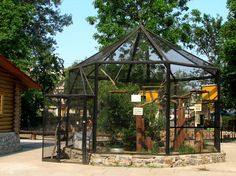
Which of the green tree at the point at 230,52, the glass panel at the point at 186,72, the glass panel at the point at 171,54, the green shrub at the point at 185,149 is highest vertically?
the green tree at the point at 230,52

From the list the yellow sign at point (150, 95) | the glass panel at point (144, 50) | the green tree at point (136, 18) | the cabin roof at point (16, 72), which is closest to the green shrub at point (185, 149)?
the yellow sign at point (150, 95)

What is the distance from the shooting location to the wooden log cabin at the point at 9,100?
62.1 ft

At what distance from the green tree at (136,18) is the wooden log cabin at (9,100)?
37.2 feet

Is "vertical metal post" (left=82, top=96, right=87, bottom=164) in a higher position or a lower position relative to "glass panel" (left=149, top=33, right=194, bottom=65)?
lower

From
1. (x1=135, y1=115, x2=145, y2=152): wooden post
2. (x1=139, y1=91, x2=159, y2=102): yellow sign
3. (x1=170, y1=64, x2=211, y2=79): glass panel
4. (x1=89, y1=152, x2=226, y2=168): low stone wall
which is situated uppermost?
(x1=170, y1=64, x2=211, y2=79): glass panel

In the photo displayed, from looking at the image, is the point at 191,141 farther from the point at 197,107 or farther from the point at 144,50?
the point at 144,50

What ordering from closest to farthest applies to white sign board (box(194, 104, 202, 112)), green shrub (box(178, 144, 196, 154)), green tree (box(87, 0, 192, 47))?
1. green shrub (box(178, 144, 196, 154))
2. white sign board (box(194, 104, 202, 112))
3. green tree (box(87, 0, 192, 47))

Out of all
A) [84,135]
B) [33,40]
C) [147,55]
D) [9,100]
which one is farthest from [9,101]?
[33,40]

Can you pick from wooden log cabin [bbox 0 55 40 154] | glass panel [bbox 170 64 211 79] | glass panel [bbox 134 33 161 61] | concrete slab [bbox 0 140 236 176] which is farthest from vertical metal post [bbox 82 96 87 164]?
wooden log cabin [bbox 0 55 40 154]

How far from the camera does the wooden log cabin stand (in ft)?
62.1

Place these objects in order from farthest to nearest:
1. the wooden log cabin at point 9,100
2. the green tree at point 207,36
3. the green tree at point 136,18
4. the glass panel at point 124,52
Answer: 1. the green tree at point 207,36
2. the green tree at point 136,18
3. the wooden log cabin at point 9,100
4. the glass panel at point 124,52

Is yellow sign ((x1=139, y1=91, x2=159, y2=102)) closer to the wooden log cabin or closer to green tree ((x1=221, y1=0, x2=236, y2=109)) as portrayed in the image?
the wooden log cabin

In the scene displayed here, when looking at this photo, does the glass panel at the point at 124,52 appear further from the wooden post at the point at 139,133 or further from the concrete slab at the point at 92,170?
the concrete slab at the point at 92,170

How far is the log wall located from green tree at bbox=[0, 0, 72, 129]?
9665mm
